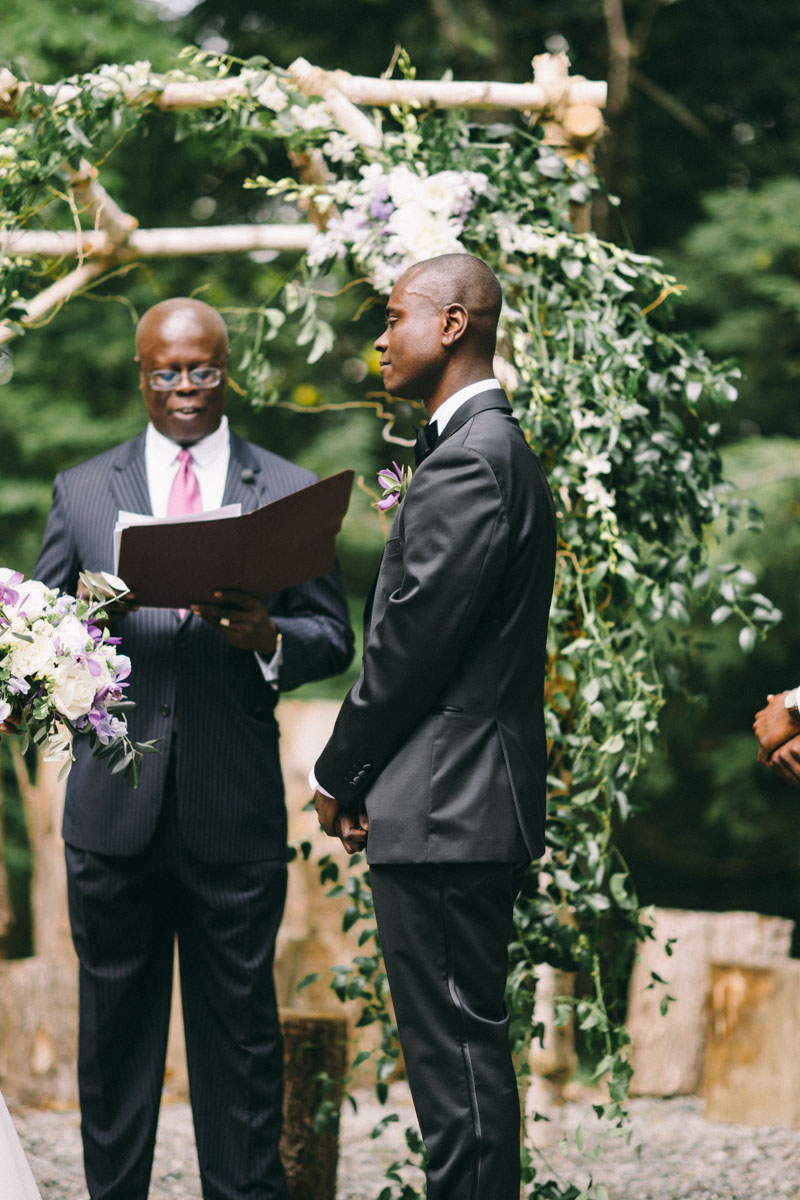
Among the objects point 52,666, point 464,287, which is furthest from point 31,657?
point 464,287

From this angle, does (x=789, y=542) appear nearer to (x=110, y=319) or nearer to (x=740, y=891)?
(x=740, y=891)

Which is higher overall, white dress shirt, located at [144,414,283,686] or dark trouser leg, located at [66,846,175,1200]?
white dress shirt, located at [144,414,283,686]

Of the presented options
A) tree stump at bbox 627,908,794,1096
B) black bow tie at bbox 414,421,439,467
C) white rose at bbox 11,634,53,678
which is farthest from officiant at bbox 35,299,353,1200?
tree stump at bbox 627,908,794,1096

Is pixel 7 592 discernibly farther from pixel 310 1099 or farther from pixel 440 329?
pixel 310 1099

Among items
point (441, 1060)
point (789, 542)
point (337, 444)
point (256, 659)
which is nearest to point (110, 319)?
point (337, 444)

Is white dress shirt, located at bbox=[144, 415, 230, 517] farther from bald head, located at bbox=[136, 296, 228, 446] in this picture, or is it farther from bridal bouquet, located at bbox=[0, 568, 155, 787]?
bridal bouquet, located at bbox=[0, 568, 155, 787]

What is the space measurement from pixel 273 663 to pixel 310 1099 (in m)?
1.27

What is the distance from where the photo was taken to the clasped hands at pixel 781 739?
2.59 m

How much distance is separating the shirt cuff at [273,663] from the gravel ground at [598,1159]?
1.46 m

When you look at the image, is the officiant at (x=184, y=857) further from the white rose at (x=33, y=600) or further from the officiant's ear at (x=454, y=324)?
the officiant's ear at (x=454, y=324)

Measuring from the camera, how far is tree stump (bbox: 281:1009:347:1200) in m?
3.44

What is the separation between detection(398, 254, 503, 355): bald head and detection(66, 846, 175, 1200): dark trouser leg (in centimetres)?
128

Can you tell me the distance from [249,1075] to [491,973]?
84 cm

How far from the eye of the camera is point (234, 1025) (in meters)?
2.89
